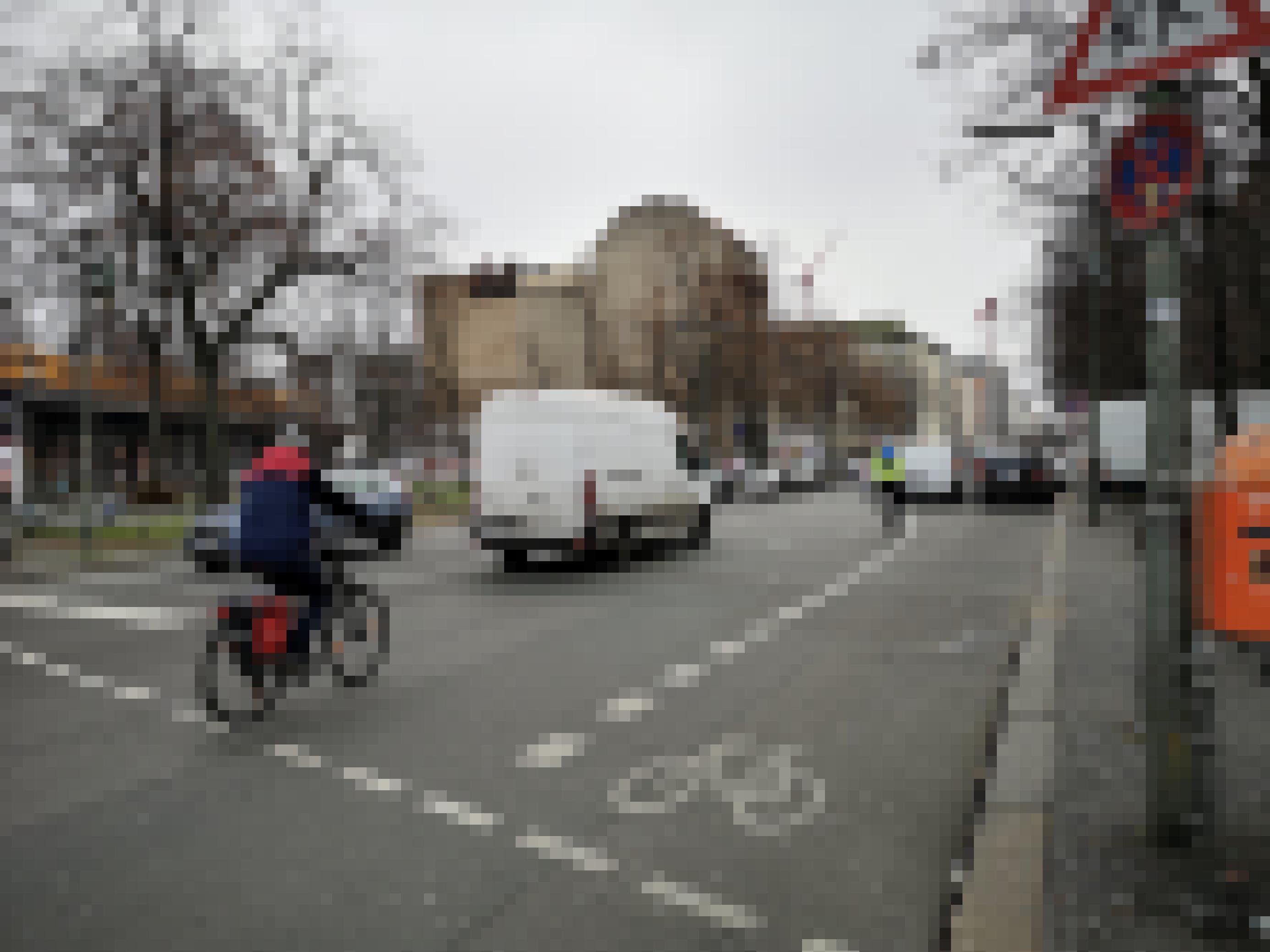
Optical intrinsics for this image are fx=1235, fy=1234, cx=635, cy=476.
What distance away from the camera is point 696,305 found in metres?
65.8

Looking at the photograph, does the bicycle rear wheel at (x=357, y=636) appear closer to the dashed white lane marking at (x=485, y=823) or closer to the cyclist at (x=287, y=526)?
the cyclist at (x=287, y=526)

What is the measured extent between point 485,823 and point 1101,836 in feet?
8.07

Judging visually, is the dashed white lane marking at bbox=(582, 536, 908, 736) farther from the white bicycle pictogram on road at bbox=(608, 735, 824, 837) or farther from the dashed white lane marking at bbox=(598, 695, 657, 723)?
the white bicycle pictogram on road at bbox=(608, 735, 824, 837)

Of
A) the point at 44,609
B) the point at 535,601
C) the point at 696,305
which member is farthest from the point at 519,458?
the point at 696,305

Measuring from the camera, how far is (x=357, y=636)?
852 centimetres

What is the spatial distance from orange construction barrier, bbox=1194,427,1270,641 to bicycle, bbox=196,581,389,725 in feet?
17.6

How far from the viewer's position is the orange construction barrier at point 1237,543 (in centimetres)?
412

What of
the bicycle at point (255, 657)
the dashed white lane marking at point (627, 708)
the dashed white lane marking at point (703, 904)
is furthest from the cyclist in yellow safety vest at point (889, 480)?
the dashed white lane marking at point (703, 904)

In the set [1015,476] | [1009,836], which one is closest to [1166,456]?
[1009,836]

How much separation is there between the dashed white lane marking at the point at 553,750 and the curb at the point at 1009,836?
206 cm

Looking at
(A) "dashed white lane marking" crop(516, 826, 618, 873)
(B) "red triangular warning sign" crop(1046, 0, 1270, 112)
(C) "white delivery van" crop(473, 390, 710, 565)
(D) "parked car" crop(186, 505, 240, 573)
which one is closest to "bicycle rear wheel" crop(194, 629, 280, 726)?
(A) "dashed white lane marking" crop(516, 826, 618, 873)

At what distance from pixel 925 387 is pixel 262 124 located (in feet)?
436

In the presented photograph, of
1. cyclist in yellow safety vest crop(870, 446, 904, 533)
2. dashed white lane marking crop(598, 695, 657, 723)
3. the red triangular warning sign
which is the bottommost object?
dashed white lane marking crop(598, 695, 657, 723)

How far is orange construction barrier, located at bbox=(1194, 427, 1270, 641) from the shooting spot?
412 centimetres
